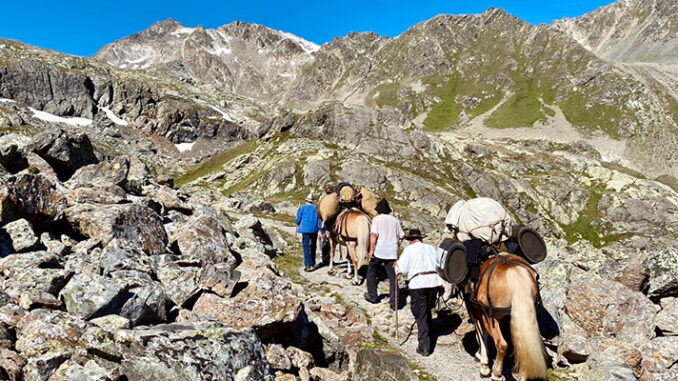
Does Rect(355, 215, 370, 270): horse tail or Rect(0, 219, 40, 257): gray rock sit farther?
Rect(355, 215, 370, 270): horse tail

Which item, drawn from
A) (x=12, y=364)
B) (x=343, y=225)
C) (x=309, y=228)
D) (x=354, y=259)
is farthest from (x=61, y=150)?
(x=12, y=364)

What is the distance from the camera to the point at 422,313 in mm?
10727

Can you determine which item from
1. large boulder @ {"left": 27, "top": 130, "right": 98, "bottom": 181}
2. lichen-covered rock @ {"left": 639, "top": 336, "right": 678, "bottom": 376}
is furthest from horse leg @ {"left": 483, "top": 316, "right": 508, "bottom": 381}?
large boulder @ {"left": 27, "top": 130, "right": 98, "bottom": 181}

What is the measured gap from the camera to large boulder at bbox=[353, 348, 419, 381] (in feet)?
28.0

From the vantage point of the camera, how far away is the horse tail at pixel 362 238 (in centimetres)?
1605

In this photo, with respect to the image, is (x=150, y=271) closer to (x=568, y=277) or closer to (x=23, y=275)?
(x=23, y=275)

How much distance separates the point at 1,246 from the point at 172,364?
20.7ft

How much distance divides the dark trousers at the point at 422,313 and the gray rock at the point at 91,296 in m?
7.46

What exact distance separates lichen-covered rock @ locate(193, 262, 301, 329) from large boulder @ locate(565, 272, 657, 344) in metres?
8.35

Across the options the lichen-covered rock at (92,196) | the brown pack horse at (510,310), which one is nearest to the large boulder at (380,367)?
the brown pack horse at (510,310)

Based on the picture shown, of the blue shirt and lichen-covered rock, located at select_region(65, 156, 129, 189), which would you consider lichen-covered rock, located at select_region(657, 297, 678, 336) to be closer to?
the blue shirt

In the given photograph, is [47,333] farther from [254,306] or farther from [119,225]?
[119,225]

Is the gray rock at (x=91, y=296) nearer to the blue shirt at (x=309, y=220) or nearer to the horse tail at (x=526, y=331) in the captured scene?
the horse tail at (x=526, y=331)

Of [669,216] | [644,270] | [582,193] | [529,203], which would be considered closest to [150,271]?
[644,270]
